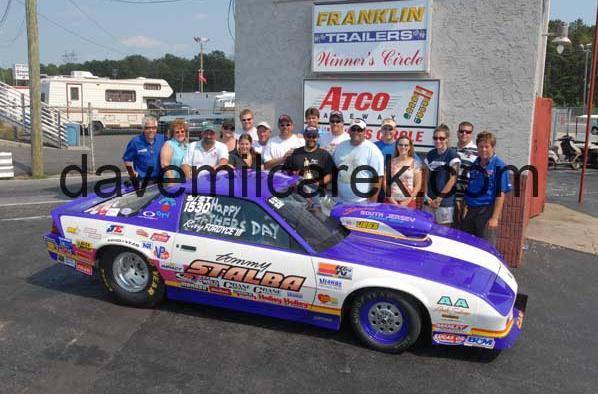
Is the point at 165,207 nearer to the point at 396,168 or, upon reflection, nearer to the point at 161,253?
the point at 161,253

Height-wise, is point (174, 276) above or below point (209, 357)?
above

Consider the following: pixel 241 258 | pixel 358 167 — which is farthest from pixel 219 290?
pixel 358 167

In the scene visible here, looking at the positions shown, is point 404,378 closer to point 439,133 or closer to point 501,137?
point 439,133

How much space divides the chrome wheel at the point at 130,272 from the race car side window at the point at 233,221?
613mm

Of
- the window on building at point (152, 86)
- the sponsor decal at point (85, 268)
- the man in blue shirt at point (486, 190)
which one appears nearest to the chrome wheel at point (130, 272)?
the sponsor decal at point (85, 268)

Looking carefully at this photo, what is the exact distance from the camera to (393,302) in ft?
13.8

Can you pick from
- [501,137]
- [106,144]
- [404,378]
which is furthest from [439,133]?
[106,144]

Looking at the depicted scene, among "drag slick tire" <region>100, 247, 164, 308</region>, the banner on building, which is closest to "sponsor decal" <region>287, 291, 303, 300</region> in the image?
"drag slick tire" <region>100, 247, 164, 308</region>

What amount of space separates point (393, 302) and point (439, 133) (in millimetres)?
2569

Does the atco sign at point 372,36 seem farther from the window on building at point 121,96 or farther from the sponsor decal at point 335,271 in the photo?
the window on building at point 121,96

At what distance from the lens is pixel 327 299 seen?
14.3 feet

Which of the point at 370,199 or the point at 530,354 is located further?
the point at 370,199

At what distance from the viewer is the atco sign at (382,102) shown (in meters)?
7.71

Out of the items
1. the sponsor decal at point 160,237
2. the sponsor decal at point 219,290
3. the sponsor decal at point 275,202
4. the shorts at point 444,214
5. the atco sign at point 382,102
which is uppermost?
the atco sign at point 382,102
